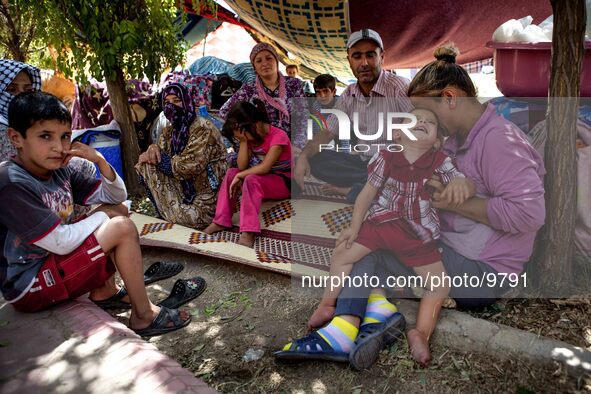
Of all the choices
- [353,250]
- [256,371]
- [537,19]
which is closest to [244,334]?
[256,371]

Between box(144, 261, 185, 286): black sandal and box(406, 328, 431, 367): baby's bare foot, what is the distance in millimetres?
1700

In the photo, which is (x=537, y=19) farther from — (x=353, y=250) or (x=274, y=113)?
(x=353, y=250)

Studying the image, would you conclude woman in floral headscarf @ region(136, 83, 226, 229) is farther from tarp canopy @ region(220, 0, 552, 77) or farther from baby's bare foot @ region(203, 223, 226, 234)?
tarp canopy @ region(220, 0, 552, 77)

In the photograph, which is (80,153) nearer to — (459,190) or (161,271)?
(161,271)

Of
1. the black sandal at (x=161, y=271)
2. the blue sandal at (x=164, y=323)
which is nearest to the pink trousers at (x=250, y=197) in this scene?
the black sandal at (x=161, y=271)

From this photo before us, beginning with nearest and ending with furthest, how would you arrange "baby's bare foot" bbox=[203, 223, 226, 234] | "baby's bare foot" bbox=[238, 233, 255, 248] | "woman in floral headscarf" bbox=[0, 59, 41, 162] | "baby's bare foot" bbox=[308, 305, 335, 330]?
"baby's bare foot" bbox=[308, 305, 335, 330] → "woman in floral headscarf" bbox=[0, 59, 41, 162] → "baby's bare foot" bbox=[238, 233, 255, 248] → "baby's bare foot" bbox=[203, 223, 226, 234]

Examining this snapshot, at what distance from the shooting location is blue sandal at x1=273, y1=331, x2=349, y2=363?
1.82m

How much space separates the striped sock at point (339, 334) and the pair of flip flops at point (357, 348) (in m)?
0.02

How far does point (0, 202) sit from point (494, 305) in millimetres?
2203

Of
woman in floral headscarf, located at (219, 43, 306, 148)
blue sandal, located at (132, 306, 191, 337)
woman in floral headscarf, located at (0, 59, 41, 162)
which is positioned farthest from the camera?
woman in floral headscarf, located at (219, 43, 306, 148)

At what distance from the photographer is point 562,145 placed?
6.46 ft

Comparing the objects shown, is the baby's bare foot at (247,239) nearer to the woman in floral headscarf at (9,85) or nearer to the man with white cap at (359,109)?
the man with white cap at (359,109)

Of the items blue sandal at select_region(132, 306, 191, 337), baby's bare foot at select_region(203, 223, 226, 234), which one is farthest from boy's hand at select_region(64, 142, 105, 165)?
baby's bare foot at select_region(203, 223, 226, 234)

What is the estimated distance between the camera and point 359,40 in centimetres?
312
